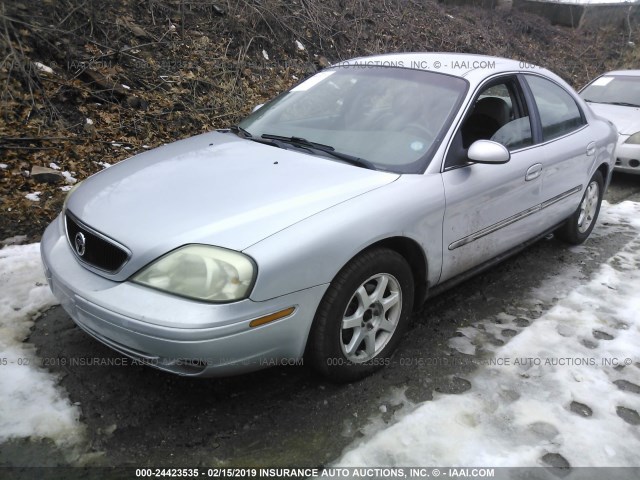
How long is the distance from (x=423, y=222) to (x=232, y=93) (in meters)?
4.89

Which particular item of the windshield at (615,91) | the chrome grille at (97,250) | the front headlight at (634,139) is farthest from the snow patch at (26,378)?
the windshield at (615,91)

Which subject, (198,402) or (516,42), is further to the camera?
(516,42)

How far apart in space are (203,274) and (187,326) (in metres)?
0.22

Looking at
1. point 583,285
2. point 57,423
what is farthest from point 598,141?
point 57,423

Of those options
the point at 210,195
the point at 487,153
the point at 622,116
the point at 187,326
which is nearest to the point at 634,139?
the point at 622,116

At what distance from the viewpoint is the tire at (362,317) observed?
7.77 ft

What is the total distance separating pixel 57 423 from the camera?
2303 mm

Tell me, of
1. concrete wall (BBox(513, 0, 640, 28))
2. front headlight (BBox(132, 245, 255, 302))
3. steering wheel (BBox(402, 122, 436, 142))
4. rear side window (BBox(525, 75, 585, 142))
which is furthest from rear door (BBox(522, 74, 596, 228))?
concrete wall (BBox(513, 0, 640, 28))

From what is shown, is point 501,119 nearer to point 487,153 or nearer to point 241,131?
point 487,153

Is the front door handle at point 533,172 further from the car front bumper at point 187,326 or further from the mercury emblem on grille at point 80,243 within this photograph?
the mercury emblem on grille at point 80,243

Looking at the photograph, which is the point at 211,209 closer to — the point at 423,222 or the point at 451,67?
the point at 423,222

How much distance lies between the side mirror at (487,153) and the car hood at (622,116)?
4560 millimetres

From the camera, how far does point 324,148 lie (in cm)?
293

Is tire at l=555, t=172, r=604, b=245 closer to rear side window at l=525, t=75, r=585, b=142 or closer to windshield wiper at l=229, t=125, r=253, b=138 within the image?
rear side window at l=525, t=75, r=585, b=142
